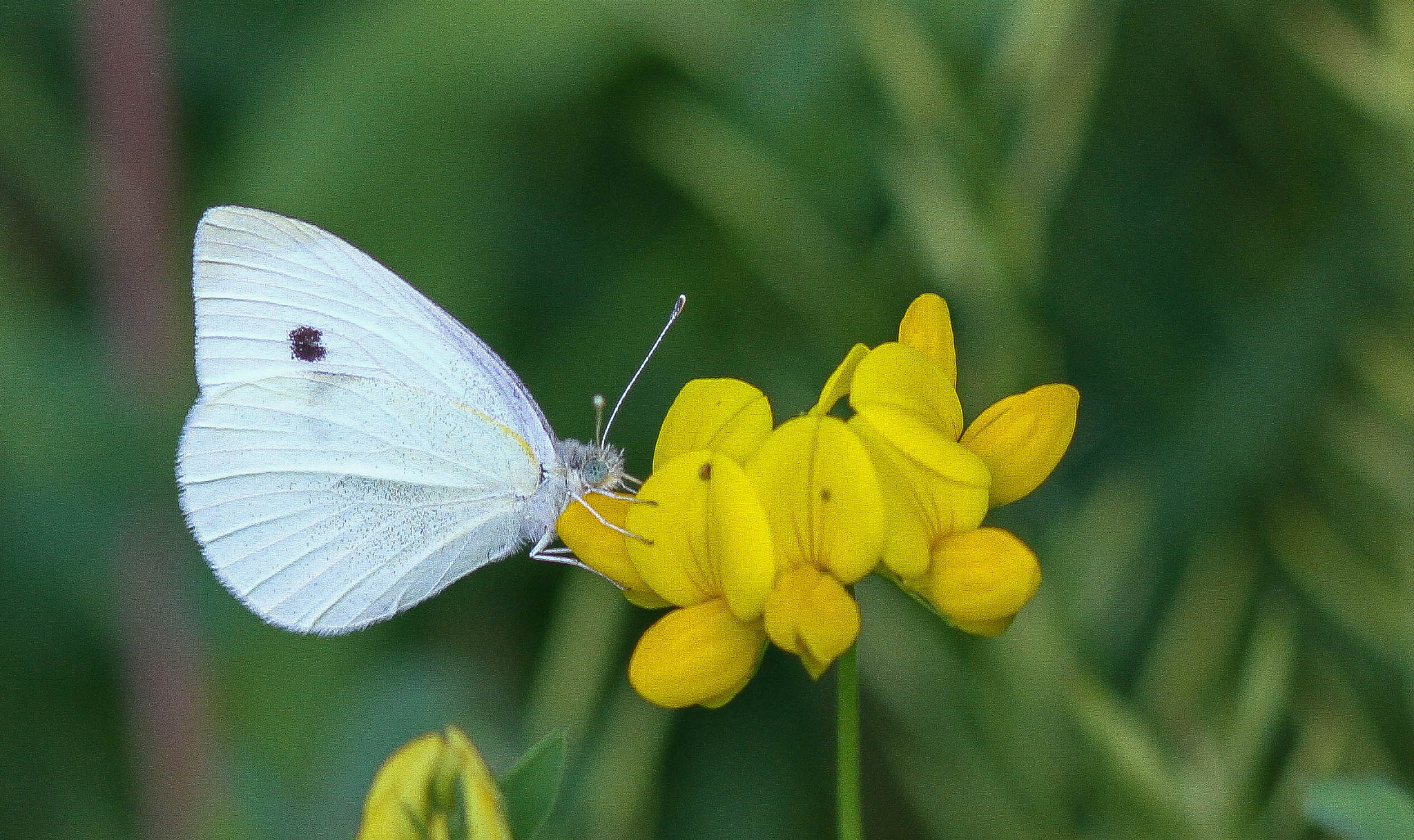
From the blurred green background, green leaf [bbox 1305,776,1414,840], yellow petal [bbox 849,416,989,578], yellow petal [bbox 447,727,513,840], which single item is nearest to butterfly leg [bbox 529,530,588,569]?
the blurred green background

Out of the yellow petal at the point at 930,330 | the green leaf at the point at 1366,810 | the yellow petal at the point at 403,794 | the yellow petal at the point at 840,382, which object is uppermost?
the yellow petal at the point at 930,330

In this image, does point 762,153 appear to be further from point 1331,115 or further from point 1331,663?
point 1331,663

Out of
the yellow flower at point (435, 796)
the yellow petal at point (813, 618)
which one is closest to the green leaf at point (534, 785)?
the yellow flower at point (435, 796)

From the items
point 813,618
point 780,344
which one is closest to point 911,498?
point 813,618

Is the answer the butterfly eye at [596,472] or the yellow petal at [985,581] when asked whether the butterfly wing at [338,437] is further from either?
the yellow petal at [985,581]

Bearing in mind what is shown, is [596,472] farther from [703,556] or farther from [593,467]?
[703,556]

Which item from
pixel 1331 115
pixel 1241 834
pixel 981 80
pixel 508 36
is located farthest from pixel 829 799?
pixel 508 36
